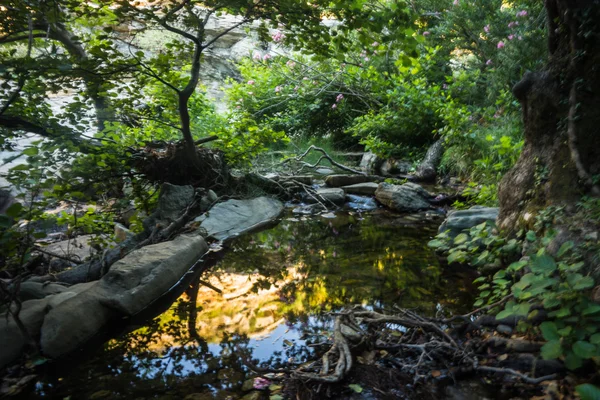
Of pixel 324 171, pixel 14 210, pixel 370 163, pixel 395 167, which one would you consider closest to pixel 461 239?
pixel 14 210

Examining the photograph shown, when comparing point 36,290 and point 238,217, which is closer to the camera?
point 36,290

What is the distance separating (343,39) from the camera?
2314 mm

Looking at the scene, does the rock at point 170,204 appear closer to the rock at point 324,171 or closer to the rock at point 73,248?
the rock at point 73,248

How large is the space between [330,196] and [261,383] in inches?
195

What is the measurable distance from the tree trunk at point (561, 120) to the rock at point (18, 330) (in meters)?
3.45

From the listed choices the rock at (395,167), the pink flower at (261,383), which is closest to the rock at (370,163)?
the rock at (395,167)

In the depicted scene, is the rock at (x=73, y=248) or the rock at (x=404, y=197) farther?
the rock at (x=404, y=197)

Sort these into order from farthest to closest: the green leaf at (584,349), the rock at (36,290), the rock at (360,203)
Answer: the rock at (360,203) → the rock at (36,290) → the green leaf at (584,349)

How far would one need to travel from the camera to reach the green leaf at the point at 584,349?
145 centimetres

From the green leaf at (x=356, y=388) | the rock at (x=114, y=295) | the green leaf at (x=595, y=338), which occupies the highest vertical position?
the green leaf at (x=595, y=338)

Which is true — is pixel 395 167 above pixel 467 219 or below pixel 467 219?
below

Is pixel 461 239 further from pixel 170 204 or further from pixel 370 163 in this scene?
pixel 370 163

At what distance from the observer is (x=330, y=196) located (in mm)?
6758

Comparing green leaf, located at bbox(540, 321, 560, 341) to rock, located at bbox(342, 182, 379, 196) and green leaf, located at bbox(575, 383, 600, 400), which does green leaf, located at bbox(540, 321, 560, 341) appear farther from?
rock, located at bbox(342, 182, 379, 196)
